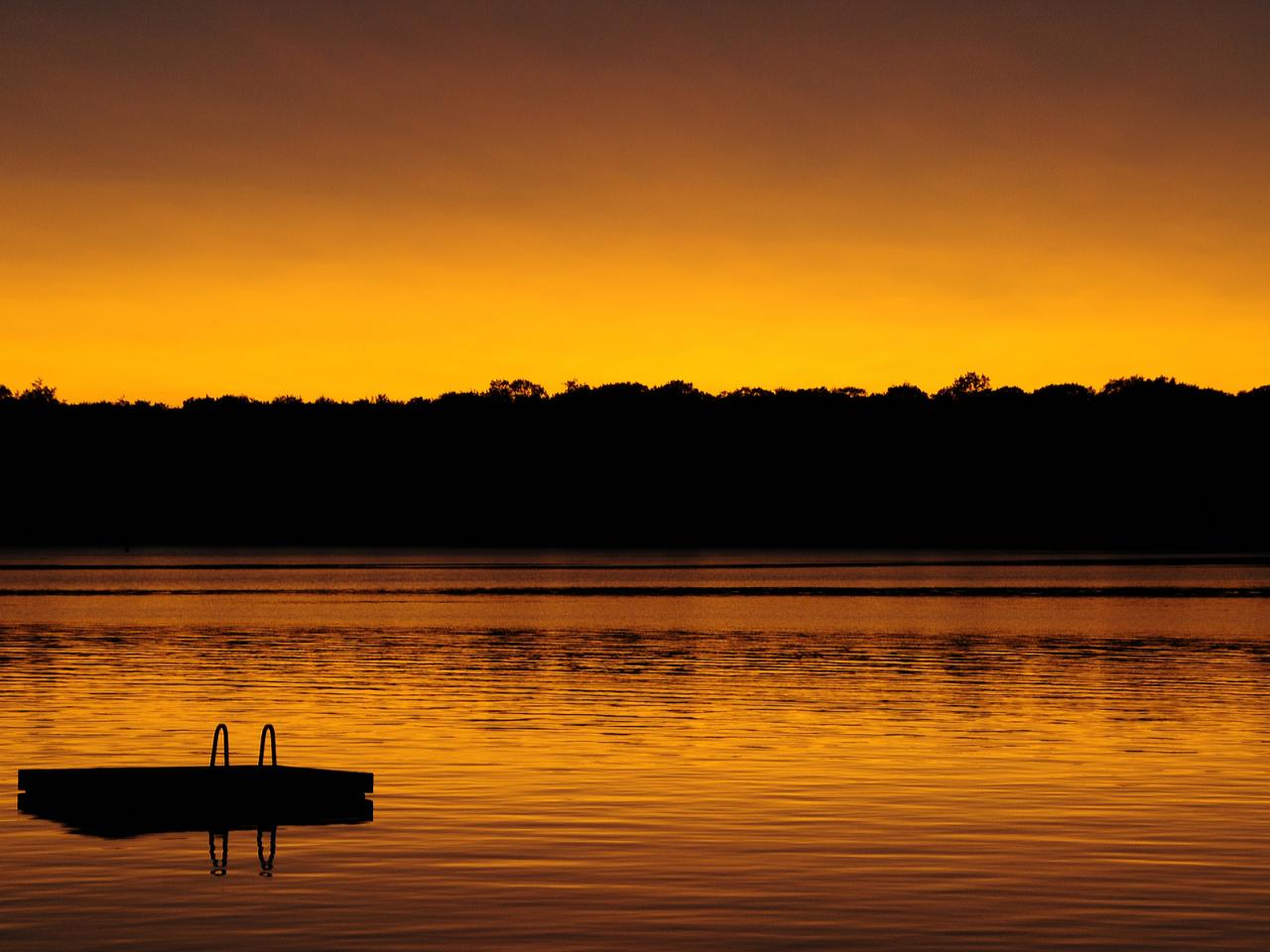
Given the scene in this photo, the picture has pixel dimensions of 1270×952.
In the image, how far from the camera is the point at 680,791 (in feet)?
127

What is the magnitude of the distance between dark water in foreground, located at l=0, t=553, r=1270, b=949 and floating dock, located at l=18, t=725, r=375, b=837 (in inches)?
32.0

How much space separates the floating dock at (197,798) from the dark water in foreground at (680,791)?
812 millimetres

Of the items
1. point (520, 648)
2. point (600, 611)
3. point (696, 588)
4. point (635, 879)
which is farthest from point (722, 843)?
point (696, 588)

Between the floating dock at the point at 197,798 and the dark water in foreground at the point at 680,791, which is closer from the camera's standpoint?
the dark water in foreground at the point at 680,791

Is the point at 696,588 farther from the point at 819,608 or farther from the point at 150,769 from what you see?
the point at 150,769

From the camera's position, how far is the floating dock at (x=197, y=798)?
113ft

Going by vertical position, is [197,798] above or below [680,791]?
above

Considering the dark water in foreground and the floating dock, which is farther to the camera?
the floating dock

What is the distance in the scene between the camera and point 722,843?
105ft

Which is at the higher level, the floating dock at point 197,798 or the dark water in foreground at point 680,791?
the floating dock at point 197,798

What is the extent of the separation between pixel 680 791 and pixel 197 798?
30.8ft

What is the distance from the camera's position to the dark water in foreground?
2570cm

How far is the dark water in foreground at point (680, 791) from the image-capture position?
84.3 feet

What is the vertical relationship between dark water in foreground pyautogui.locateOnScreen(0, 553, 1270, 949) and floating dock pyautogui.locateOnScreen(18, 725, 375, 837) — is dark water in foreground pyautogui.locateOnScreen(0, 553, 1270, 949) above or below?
below
